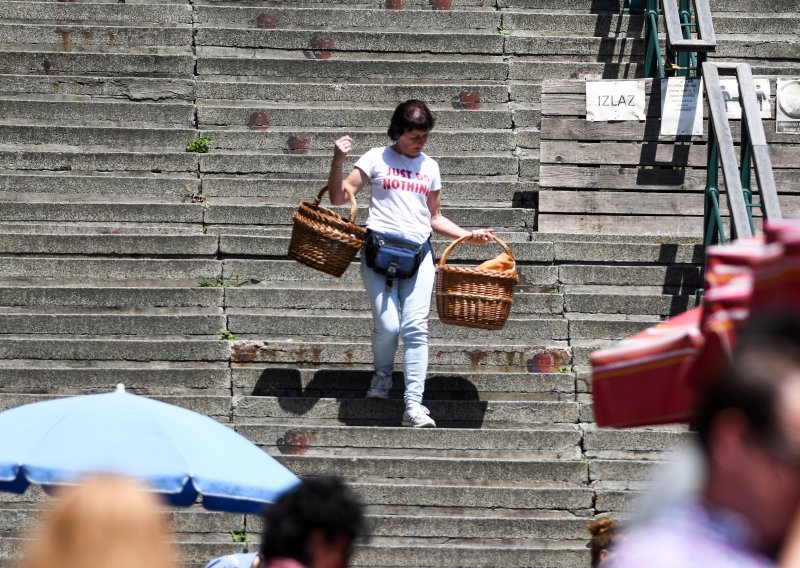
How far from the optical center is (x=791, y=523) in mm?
1809

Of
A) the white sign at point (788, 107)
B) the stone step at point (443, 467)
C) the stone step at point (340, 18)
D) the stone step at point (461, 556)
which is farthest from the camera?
the stone step at point (340, 18)

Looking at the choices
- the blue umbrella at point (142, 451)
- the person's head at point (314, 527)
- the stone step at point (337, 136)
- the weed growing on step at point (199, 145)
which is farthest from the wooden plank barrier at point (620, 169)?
the person's head at point (314, 527)

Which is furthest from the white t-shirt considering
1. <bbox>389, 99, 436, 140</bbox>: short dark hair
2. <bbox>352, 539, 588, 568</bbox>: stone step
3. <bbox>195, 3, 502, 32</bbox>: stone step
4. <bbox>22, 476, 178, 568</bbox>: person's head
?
<bbox>22, 476, 178, 568</bbox>: person's head

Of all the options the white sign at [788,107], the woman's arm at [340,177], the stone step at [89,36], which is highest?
the stone step at [89,36]

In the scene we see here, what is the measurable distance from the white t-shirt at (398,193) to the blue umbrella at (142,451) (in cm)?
241

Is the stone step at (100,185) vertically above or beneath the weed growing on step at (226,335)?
above

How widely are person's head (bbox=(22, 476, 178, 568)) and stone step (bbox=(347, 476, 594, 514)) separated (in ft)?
16.8

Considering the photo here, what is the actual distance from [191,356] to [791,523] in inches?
256

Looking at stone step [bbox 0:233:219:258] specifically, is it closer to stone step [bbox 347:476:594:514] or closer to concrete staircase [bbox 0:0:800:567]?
concrete staircase [bbox 0:0:800:567]

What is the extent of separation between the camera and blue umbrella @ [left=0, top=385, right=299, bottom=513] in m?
5.13

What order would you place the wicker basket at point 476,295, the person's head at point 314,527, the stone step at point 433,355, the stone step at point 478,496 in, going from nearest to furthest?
the person's head at point 314,527 < the stone step at point 478,496 < the wicker basket at point 476,295 < the stone step at point 433,355

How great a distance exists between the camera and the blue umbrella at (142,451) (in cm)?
513

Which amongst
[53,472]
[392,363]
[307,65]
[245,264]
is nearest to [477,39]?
[307,65]

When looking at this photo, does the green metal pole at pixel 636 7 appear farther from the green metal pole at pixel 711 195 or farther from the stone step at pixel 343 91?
the green metal pole at pixel 711 195
